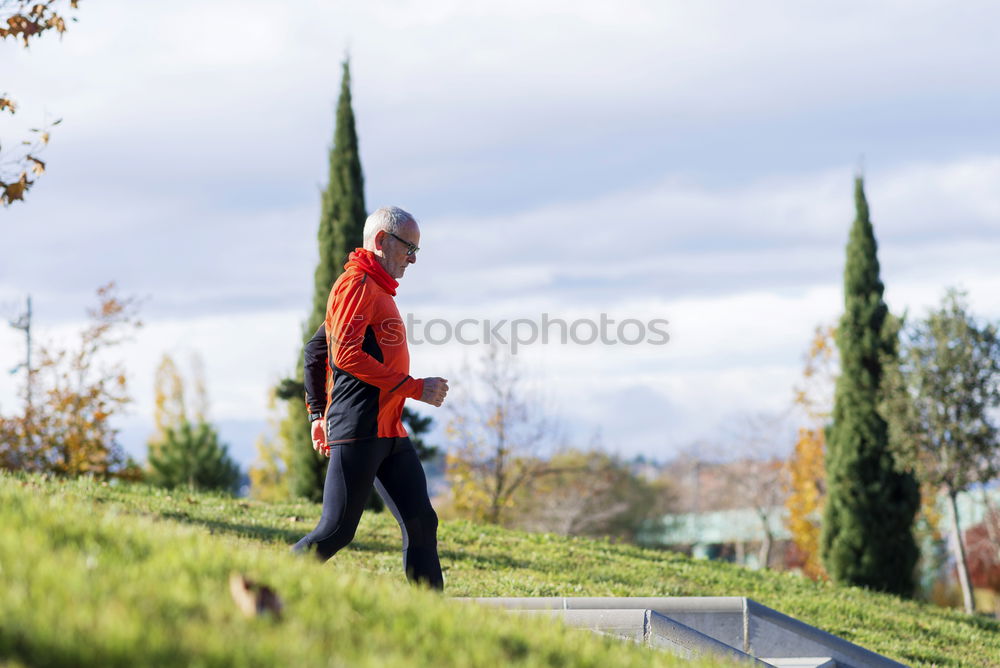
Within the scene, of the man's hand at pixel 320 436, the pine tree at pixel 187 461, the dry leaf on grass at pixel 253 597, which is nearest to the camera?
the dry leaf on grass at pixel 253 597

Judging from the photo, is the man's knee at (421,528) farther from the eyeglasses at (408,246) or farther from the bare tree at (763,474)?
the bare tree at (763,474)

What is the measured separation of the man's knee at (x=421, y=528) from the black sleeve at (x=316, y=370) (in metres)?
0.88

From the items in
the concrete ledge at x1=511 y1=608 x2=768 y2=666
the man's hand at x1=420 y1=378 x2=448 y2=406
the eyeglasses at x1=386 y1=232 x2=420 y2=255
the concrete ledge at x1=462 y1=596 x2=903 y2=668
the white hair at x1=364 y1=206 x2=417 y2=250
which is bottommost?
the concrete ledge at x1=462 y1=596 x2=903 y2=668

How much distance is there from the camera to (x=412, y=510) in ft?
18.5

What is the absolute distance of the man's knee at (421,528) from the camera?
5.64 metres

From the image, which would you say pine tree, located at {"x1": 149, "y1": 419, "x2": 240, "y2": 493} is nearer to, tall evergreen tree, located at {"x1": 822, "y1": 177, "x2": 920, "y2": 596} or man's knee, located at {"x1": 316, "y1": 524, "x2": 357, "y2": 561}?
tall evergreen tree, located at {"x1": 822, "y1": 177, "x2": 920, "y2": 596}

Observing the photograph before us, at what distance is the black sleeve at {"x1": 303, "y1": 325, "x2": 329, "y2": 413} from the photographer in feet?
19.2

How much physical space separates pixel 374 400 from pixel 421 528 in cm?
79

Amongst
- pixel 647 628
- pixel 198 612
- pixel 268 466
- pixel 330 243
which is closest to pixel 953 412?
pixel 330 243

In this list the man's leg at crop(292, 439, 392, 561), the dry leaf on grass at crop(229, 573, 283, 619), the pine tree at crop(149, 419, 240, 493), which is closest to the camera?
the dry leaf on grass at crop(229, 573, 283, 619)

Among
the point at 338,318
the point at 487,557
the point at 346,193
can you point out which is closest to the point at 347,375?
the point at 338,318

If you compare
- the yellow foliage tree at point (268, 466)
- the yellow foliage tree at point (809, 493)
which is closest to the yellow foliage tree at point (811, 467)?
the yellow foliage tree at point (809, 493)

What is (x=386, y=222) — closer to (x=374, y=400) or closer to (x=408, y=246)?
(x=408, y=246)

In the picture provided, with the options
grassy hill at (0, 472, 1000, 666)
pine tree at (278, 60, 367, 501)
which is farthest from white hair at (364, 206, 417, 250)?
pine tree at (278, 60, 367, 501)
